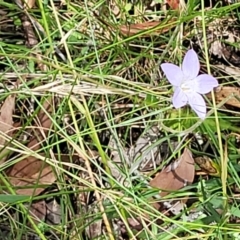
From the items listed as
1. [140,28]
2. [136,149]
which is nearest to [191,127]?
[136,149]

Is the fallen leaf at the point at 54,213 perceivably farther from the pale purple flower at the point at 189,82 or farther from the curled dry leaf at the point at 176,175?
the pale purple flower at the point at 189,82

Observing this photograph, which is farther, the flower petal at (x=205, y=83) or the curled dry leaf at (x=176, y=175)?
the curled dry leaf at (x=176, y=175)

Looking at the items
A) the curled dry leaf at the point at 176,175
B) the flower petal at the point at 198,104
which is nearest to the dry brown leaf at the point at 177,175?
the curled dry leaf at the point at 176,175

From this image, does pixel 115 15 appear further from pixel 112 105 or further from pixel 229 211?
pixel 229 211

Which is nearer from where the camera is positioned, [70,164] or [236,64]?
[70,164]

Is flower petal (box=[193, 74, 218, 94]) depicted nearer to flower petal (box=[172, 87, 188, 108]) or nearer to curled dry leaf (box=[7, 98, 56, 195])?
flower petal (box=[172, 87, 188, 108])

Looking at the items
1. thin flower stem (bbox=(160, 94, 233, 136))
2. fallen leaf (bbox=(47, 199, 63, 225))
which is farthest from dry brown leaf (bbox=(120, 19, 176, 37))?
fallen leaf (bbox=(47, 199, 63, 225))

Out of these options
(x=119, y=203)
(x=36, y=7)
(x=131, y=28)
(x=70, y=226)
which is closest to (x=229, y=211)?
(x=119, y=203)
